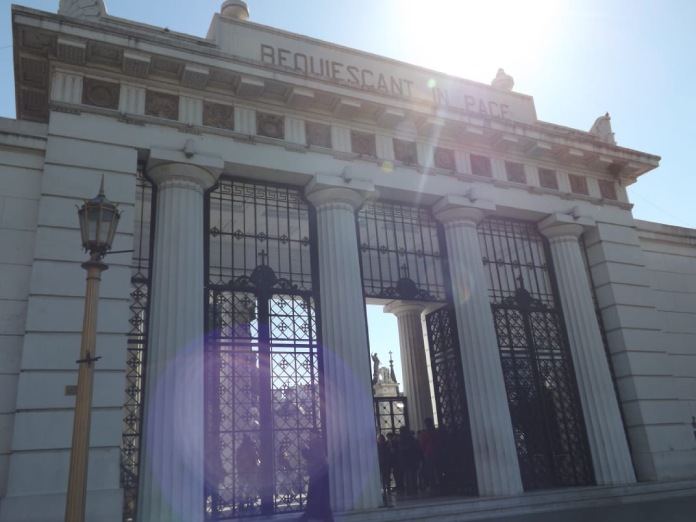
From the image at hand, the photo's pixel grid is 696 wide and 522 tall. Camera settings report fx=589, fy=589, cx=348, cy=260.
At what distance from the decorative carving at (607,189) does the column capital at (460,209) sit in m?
4.44

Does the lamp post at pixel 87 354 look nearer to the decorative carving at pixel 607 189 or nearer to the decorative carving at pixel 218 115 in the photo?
the decorative carving at pixel 218 115

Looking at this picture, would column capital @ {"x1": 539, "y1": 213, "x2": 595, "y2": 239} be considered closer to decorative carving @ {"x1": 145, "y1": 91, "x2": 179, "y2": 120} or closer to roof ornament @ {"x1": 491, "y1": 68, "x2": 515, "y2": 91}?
roof ornament @ {"x1": 491, "y1": 68, "x2": 515, "y2": 91}

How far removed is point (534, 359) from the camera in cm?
1426

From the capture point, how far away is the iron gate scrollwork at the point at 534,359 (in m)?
13.5

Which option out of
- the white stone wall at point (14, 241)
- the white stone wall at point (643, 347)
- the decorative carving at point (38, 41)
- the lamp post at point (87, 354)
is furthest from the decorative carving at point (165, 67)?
the white stone wall at point (643, 347)

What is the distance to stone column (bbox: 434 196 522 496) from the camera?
40.0 feet

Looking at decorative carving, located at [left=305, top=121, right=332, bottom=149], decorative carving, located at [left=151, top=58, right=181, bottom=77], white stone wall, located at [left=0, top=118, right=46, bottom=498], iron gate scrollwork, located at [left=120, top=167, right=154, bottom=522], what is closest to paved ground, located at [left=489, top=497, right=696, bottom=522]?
iron gate scrollwork, located at [left=120, top=167, right=154, bottom=522]

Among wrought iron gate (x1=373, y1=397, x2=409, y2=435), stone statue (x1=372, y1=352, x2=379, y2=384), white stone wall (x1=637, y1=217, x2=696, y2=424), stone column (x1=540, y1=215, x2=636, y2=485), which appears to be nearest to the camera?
stone column (x1=540, y1=215, x2=636, y2=485)

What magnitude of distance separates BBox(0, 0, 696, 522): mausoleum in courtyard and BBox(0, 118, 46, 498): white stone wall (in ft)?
0.12

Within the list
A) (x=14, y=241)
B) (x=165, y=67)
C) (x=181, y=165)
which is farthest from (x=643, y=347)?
(x=14, y=241)

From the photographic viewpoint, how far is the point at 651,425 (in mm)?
14023

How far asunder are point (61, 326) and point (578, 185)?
1323 cm

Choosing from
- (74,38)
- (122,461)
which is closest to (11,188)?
(74,38)

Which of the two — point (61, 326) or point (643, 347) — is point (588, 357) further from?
point (61, 326)
